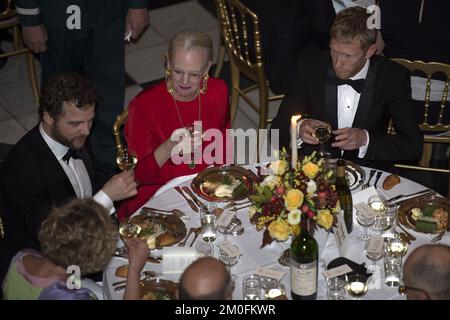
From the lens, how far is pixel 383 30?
441 centimetres

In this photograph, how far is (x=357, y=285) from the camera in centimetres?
302

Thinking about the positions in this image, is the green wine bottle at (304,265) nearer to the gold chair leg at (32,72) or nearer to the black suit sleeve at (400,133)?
the black suit sleeve at (400,133)

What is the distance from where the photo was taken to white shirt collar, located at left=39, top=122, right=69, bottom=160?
11.8ft

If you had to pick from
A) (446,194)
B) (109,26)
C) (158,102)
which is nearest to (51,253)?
(158,102)

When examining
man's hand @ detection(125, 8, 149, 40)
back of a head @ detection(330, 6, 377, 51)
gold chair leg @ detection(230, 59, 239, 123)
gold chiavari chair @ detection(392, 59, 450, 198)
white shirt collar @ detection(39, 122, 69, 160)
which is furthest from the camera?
gold chair leg @ detection(230, 59, 239, 123)

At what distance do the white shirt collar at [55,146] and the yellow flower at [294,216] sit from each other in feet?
4.12

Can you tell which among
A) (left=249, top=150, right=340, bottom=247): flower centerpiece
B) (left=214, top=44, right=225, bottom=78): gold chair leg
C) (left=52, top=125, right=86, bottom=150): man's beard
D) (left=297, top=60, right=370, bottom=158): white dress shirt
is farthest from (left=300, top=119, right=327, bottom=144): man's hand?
(left=214, top=44, right=225, bottom=78): gold chair leg

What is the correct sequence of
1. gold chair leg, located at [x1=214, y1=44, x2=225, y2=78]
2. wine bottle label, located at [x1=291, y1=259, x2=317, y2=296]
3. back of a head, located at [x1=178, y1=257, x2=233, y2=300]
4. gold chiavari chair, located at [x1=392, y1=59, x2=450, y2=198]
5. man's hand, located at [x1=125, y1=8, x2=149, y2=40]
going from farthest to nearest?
gold chair leg, located at [x1=214, y1=44, x2=225, y2=78] < man's hand, located at [x1=125, y1=8, x2=149, y2=40] < gold chiavari chair, located at [x1=392, y1=59, x2=450, y2=198] < wine bottle label, located at [x1=291, y1=259, x2=317, y2=296] < back of a head, located at [x1=178, y1=257, x2=233, y2=300]

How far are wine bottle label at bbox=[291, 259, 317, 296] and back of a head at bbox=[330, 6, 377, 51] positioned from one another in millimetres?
1321

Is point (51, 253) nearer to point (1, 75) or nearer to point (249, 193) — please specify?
point (249, 193)

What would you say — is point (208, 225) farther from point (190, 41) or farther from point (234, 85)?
point (234, 85)

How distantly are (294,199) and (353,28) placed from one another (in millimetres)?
1186

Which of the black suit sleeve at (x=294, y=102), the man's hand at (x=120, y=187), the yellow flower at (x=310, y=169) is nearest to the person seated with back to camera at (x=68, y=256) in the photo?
the man's hand at (x=120, y=187)

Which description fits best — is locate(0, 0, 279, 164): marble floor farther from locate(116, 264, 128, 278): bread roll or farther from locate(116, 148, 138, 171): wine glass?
locate(116, 264, 128, 278): bread roll
